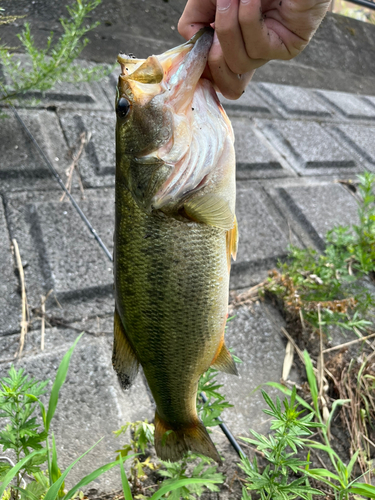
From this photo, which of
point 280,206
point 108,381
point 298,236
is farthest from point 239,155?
point 108,381

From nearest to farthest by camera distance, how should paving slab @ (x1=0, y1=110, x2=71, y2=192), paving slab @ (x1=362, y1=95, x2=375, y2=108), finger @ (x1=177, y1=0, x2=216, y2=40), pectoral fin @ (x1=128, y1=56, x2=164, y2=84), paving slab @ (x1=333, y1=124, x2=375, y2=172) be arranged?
pectoral fin @ (x1=128, y1=56, x2=164, y2=84), finger @ (x1=177, y1=0, x2=216, y2=40), paving slab @ (x1=0, y1=110, x2=71, y2=192), paving slab @ (x1=333, y1=124, x2=375, y2=172), paving slab @ (x1=362, y1=95, x2=375, y2=108)

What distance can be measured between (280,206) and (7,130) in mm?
2033

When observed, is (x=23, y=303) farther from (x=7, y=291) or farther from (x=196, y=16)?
(x=196, y=16)

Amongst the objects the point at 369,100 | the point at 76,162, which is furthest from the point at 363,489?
the point at 369,100

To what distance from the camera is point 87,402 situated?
6.05 ft

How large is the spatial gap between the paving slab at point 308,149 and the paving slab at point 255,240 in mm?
792

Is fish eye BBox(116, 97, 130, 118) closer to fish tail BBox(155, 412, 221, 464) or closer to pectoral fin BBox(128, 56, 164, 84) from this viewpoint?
Answer: pectoral fin BBox(128, 56, 164, 84)

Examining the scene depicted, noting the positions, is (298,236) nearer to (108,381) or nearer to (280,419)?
(108,381)

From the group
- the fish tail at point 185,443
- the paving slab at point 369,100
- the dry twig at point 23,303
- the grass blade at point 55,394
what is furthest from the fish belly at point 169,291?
the paving slab at point 369,100

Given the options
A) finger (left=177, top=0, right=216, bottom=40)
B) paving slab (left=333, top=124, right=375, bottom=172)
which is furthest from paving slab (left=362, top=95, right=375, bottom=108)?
finger (left=177, top=0, right=216, bottom=40)

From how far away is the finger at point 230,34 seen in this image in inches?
43.3

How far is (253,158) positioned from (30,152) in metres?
1.74

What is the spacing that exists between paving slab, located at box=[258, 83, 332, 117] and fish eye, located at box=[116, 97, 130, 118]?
3.23 meters

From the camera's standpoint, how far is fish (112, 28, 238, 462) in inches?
48.1
